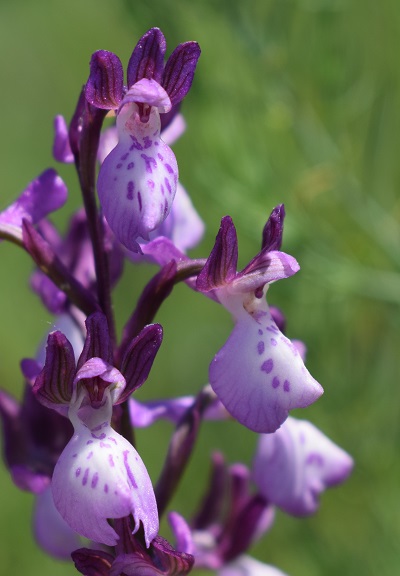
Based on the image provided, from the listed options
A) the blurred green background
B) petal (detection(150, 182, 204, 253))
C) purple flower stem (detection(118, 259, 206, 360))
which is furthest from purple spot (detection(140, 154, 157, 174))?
the blurred green background

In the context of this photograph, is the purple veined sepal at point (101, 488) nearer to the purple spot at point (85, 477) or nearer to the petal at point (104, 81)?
the purple spot at point (85, 477)

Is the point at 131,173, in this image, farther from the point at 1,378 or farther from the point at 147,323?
the point at 1,378

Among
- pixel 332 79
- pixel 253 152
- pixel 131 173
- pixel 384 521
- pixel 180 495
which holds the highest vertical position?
pixel 332 79

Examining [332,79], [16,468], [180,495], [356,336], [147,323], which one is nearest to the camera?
[147,323]

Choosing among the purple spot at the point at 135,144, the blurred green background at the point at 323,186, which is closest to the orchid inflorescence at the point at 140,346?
the purple spot at the point at 135,144

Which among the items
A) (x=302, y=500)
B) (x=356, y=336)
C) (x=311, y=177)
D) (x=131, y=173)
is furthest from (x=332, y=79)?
(x=131, y=173)

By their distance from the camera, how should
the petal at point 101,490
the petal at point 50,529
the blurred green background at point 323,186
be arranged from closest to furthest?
1. the petal at point 101,490
2. the petal at point 50,529
3. the blurred green background at point 323,186
